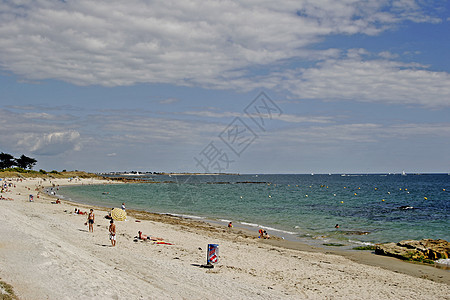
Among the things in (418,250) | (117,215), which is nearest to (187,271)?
(418,250)

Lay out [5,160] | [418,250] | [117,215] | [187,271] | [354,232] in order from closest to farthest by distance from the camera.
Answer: [187,271] < [418,250] < [117,215] < [354,232] < [5,160]

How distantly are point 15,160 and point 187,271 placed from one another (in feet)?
501

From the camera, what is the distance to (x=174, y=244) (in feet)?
64.4

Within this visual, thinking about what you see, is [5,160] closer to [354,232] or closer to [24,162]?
[24,162]

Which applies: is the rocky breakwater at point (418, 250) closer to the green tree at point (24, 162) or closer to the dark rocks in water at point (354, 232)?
the dark rocks in water at point (354, 232)

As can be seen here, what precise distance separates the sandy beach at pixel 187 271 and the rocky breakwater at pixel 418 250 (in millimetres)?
889

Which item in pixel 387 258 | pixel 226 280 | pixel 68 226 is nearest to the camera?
pixel 226 280

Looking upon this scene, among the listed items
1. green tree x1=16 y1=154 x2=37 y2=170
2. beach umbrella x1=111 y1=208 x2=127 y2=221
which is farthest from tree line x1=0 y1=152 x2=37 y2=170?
beach umbrella x1=111 y1=208 x2=127 y2=221

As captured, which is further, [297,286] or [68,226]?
[68,226]

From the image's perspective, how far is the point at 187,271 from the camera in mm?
13422

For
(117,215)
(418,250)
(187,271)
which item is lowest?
(418,250)

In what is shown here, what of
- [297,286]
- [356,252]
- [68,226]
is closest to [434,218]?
[356,252]

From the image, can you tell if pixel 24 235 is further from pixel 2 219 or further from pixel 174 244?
pixel 174 244

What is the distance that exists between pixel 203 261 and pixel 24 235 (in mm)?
8301
